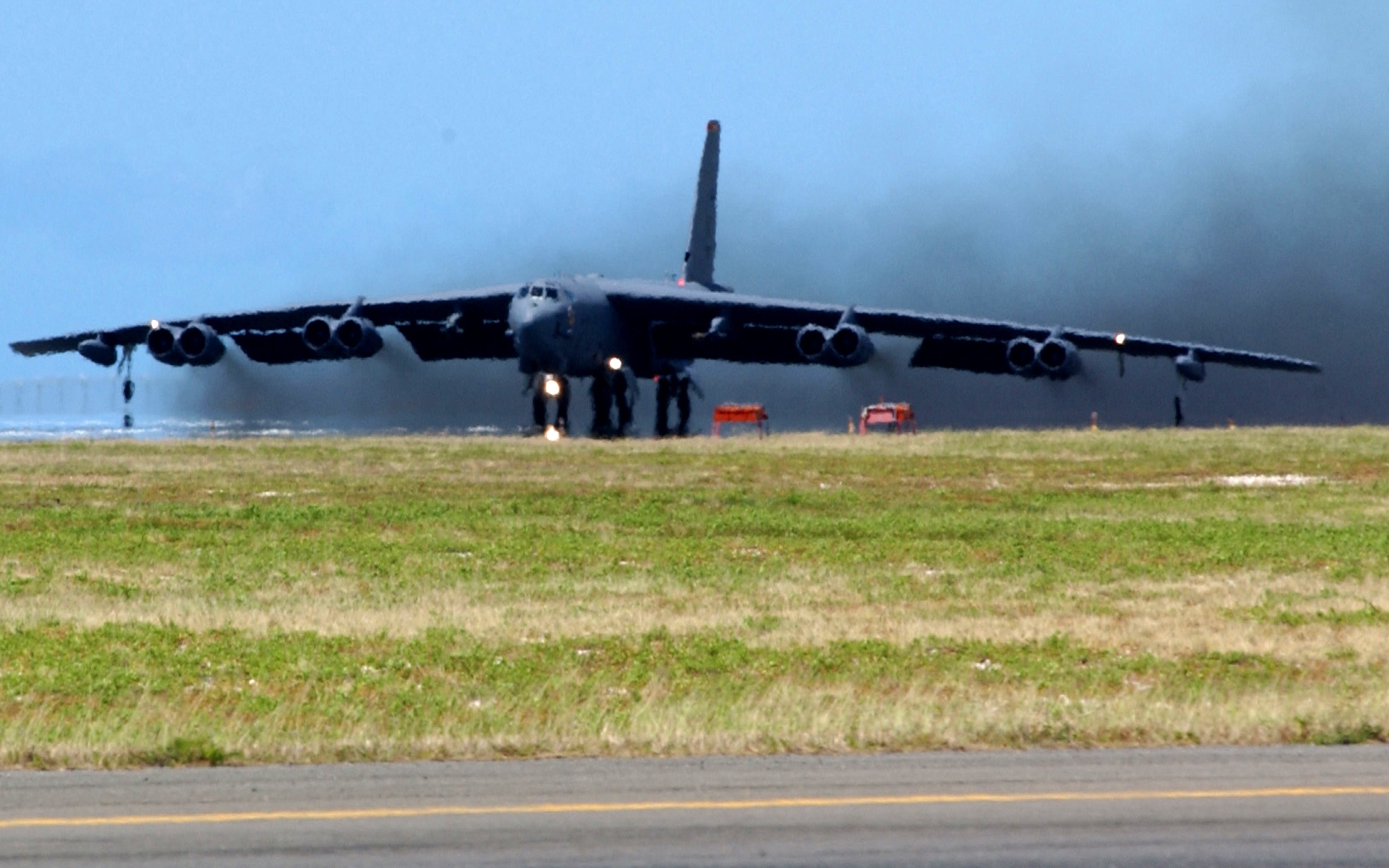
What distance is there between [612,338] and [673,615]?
3912 cm

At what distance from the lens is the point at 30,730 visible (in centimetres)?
1273

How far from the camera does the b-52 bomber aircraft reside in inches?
2200

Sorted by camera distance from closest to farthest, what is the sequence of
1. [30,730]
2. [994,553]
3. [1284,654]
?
[30,730] → [1284,654] → [994,553]

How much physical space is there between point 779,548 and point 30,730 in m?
14.9

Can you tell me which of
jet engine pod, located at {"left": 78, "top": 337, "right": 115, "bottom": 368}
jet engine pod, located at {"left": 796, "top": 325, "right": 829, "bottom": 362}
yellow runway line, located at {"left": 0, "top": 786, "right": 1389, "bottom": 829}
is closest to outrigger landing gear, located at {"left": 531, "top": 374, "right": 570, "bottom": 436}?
jet engine pod, located at {"left": 796, "top": 325, "right": 829, "bottom": 362}

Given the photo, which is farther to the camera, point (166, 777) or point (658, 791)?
point (166, 777)

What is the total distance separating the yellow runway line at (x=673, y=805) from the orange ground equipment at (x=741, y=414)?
64343 mm

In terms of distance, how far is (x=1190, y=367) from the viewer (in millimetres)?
59125

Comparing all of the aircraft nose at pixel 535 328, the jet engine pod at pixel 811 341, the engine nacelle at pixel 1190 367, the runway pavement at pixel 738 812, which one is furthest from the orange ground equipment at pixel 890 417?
the runway pavement at pixel 738 812

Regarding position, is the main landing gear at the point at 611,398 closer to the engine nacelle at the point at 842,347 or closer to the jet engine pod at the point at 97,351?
the engine nacelle at the point at 842,347

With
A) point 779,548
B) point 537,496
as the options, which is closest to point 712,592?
point 779,548

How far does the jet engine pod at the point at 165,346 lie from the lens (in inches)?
2341

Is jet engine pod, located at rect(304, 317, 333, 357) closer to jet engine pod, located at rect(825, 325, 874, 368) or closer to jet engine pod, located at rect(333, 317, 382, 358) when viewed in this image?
jet engine pod, located at rect(333, 317, 382, 358)

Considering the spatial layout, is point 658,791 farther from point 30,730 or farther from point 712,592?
point 712,592
